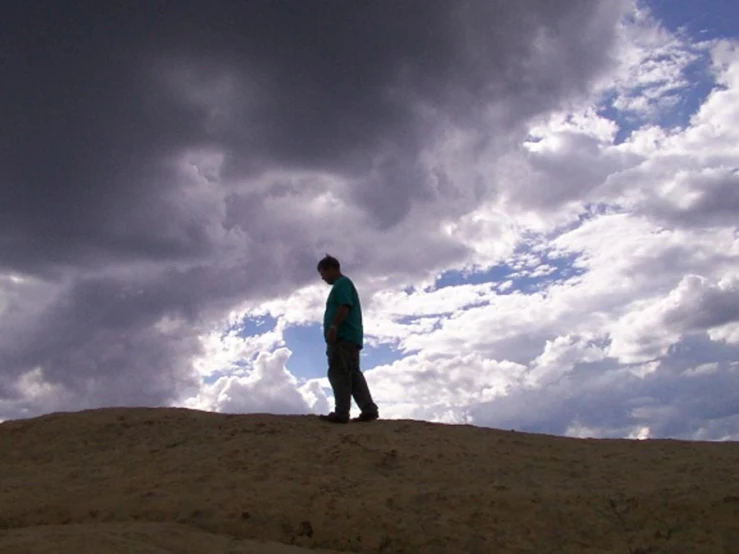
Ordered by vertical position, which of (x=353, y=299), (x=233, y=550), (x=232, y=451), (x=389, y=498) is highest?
(x=353, y=299)

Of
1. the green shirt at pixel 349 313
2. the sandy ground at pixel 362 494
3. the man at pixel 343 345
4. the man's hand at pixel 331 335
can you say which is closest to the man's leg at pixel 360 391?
the man at pixel 343 345

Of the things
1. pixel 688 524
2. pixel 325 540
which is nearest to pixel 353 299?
pixel 325 540

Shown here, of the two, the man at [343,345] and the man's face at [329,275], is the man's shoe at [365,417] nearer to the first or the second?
the man at [343,345]

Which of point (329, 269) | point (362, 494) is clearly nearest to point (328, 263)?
point (329, 269)

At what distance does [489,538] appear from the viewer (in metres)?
6.00

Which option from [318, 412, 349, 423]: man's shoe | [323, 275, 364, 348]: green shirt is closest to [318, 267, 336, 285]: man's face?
[323, 275, 364, 348]: green shirt

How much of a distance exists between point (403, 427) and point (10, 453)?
4481mm

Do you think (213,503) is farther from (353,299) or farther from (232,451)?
(353,299)

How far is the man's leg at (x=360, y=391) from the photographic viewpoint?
949 centimetres

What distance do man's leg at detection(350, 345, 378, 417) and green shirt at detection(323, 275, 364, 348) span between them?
17cm

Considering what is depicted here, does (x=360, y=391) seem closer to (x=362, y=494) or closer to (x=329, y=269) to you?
(x=329, y=269)

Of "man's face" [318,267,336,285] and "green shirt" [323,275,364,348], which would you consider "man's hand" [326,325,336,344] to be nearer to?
"green shirt" [323,275,364,348]

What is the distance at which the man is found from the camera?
930 centimetres

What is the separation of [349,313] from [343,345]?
1.30ft
